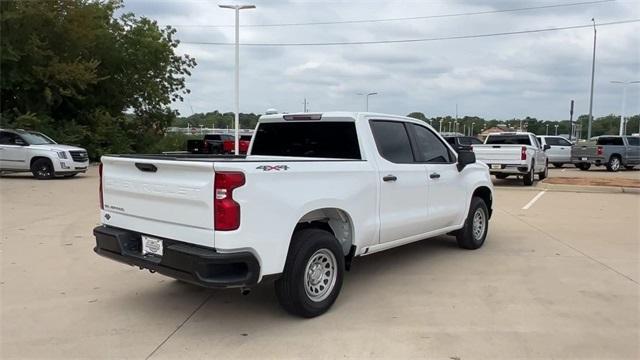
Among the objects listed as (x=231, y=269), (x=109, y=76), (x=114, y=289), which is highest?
(x=109, y=76)

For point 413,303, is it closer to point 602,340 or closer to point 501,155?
point 602,340

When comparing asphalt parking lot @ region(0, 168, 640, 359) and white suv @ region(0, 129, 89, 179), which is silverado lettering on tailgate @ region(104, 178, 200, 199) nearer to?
asphalt parking lot @ region(0, 168, 640, 359)

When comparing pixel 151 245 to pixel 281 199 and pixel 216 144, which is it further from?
pixel 216 144

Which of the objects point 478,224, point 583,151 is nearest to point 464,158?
point 478,224

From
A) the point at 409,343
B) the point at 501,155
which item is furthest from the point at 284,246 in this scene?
the point at 501,155

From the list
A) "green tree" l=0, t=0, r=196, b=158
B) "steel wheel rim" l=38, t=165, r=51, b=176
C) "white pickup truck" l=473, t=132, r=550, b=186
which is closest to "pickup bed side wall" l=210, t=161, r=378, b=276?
"white pickup truck" l=473, t=132, r=550, b=186

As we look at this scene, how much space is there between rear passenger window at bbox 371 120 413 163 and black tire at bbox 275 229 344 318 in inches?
53.6

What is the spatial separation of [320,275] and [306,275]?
0.26 m

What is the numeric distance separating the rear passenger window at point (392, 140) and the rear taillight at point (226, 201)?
215cm

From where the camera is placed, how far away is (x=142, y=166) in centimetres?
476

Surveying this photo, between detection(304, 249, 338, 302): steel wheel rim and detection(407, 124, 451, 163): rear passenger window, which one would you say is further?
detection(407, 124, 451, 163): rear passenger window

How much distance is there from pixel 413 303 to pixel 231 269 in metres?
1.96

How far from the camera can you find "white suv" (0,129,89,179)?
1784 centimetres

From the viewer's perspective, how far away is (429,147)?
686 centimetres
